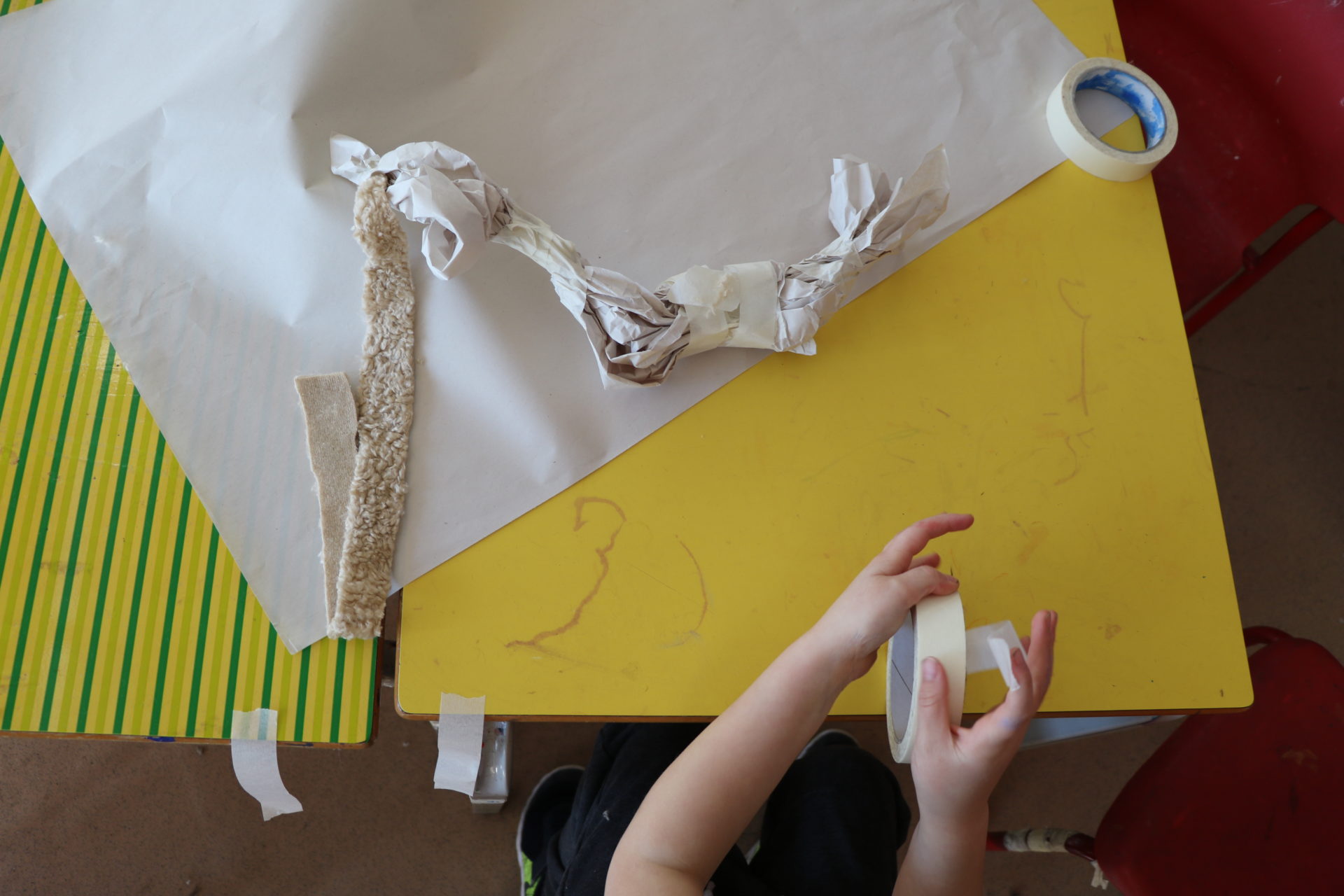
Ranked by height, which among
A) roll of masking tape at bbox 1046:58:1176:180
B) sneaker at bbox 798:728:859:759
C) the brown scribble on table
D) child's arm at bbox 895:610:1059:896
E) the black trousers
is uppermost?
roll of masking tape at bbox 1046:58:1176:180

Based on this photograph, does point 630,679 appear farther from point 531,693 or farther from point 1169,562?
point 1169,562

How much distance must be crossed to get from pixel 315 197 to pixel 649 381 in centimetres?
32

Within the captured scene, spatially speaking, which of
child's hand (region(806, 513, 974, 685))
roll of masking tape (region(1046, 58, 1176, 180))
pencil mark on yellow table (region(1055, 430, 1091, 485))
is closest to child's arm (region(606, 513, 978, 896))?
child's hand (region(806, 513, 974, 685))

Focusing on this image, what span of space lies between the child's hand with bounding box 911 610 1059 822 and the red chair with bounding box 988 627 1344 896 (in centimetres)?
27

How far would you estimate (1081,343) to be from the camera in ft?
2.27

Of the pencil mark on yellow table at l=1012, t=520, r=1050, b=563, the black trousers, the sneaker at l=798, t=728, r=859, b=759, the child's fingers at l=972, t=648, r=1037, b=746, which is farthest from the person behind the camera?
the sneaker at l=798, t=728, r=859, b=759

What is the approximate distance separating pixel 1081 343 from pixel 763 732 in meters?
0.41

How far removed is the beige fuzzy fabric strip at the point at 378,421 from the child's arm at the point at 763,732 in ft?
0.82

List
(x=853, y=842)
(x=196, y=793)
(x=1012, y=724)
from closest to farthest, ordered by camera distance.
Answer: (x=1012, y=724) → (x=853, y=842) → (x=196, y=793)

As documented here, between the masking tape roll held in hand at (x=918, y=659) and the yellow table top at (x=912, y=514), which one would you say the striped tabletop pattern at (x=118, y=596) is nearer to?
the yellow table top at (x=912, y=514)

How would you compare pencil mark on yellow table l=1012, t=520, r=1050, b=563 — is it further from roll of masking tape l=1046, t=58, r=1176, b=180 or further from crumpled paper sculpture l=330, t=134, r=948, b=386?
roll of masking tape l=1046, t=58, r=1176, b=180

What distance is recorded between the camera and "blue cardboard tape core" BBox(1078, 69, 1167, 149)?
73cm

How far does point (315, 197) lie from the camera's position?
0.68 m

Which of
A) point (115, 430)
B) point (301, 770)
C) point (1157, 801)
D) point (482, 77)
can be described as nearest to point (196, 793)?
point (301, 770)
